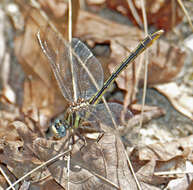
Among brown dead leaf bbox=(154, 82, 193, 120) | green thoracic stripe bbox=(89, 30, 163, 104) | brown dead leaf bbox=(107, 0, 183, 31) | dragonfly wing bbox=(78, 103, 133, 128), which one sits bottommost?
brown dead leaf bbox=(154, 82, 193, 120)

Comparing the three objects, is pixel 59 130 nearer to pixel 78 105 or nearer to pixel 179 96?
pixel 78 105

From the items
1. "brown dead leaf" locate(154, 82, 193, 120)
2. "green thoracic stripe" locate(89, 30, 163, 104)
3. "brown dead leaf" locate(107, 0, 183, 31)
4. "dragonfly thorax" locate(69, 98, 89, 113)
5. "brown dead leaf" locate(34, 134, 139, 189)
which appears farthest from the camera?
"brown dead leaf" locate(107, 0, 183, 31)

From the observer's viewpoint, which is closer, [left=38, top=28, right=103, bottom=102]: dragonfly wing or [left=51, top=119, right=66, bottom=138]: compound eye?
[left=51, top=119, right=66, bottom=138]: compound eye

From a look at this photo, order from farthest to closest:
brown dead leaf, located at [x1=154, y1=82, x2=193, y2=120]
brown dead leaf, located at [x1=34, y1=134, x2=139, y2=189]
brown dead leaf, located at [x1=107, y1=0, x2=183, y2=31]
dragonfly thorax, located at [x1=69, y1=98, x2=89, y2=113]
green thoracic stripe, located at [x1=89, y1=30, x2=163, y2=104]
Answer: brown dead leaf, located at [x1=107, y1=0, x2=183, y2=31] < brown dead leaf, located at [x1=154, y1=82, x2=193, y2=120] < dragonfly thorax, located at [x1=69, y1=98, x2=89, y2=113] < green thoracic stripe, located at [x1=89, y1=30, x2=163, y2=104] < brown dead leaf, located at [x1=34, y1=134, x2=139, y2=189]

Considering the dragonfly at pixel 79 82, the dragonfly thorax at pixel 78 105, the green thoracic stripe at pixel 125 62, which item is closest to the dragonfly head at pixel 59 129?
the dragonfly at pixel 79 82

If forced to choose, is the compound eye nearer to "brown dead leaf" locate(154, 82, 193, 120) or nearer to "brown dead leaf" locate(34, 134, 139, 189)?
"brown dead leaf" locate(34, 134, 139, 189)

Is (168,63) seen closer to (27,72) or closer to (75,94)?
(75,94)

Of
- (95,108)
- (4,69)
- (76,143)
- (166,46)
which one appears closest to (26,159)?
(76,143)

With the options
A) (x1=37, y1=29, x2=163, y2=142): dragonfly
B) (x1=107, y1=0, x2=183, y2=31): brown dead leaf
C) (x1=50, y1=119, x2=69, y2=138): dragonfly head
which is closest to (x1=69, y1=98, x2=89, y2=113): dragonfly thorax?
(x1=37, y1=29, x2=163, y2=142): dragonfly

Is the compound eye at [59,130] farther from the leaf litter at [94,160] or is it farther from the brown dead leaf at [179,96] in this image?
the brown dead leaf at [179,96]
